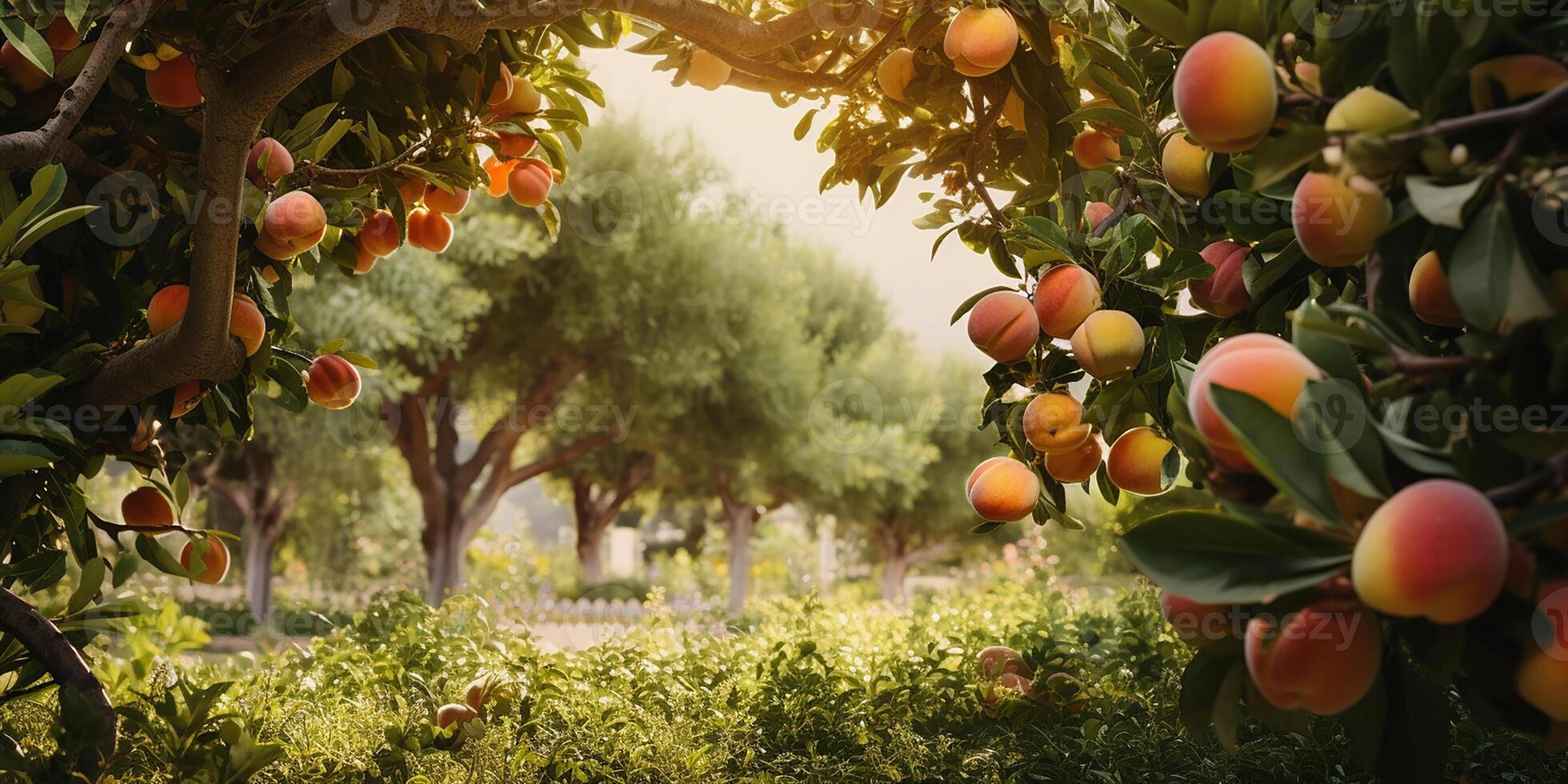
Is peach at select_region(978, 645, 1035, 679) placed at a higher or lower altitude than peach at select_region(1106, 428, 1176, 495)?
lower

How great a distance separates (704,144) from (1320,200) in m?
13.3

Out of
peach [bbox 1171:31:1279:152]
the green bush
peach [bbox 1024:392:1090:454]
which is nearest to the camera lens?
peach [bbox 1171:31:1279:152]

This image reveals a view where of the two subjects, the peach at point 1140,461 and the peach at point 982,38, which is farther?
the peach at point 982,38

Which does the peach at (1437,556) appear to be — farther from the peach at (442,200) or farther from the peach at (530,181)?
the peach at (442,200)

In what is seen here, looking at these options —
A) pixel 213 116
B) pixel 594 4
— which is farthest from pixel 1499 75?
pixel 213 116

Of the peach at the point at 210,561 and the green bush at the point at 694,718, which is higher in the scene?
the peach at the point at 210,561

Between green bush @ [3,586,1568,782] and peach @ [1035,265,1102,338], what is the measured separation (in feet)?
3.15

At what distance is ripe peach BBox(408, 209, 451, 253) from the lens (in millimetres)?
2686

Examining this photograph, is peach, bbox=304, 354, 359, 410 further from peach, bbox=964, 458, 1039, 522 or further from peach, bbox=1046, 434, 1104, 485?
peach, bbox=1046, 434, 1104, 485

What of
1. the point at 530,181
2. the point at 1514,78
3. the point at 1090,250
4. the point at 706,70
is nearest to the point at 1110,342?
the point at 1090,250

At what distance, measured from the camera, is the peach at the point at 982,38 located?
1.87 metres

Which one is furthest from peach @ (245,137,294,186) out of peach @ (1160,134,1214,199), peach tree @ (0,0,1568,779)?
peach @ (1160,134,1214,199)

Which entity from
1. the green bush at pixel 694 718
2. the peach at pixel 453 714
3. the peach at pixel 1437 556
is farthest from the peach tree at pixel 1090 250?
the peach at pixel 453 714

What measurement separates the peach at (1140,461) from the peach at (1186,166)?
15.4 inches
